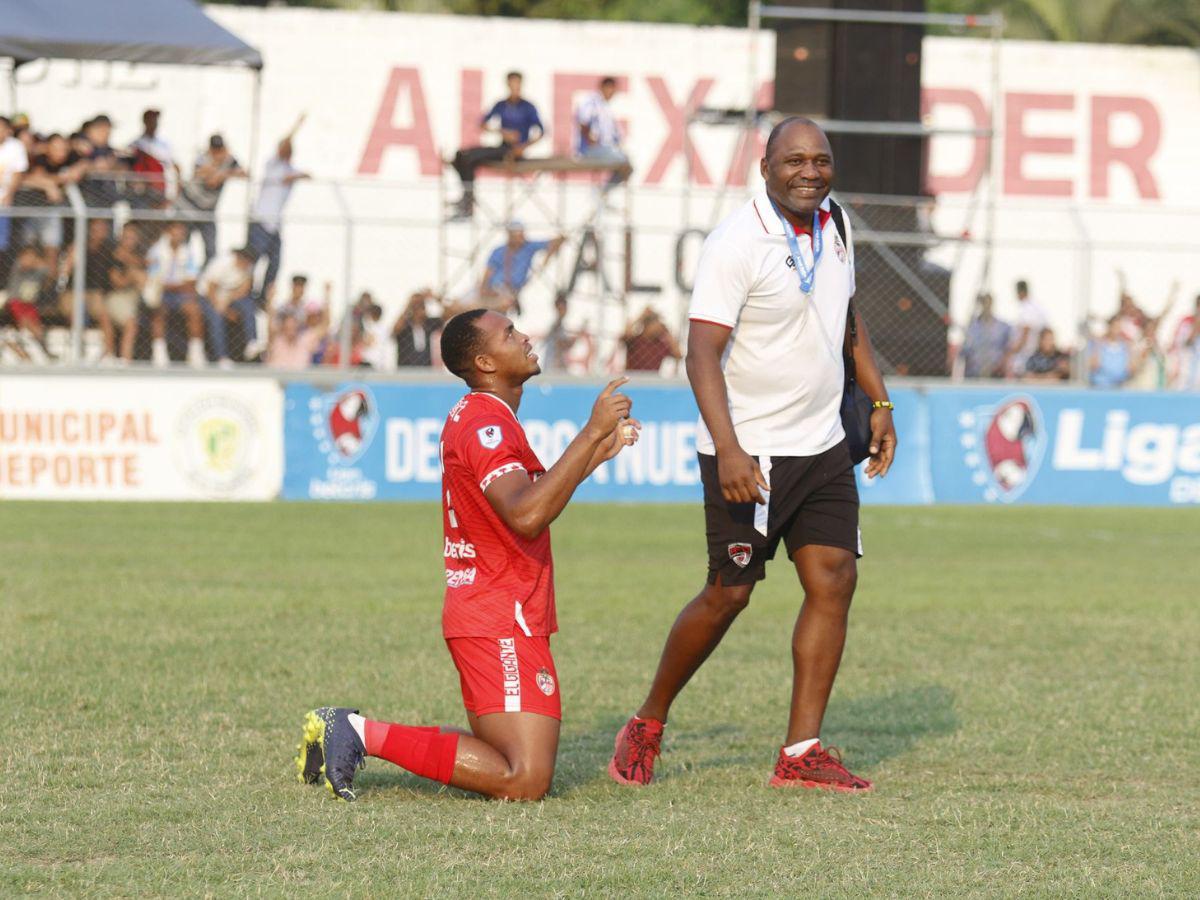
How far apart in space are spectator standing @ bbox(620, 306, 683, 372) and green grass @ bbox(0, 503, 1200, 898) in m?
5.31

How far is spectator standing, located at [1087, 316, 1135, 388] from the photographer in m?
19.5

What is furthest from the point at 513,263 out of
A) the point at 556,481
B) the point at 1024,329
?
the point at 556,481

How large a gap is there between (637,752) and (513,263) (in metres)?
13.0

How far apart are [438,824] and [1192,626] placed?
624 cm

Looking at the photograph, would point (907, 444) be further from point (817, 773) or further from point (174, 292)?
point (817, 773)

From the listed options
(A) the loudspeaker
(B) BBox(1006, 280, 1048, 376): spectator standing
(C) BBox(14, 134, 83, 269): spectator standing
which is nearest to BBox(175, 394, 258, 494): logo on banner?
(C) BBox(14, 134, 83, 269): spectator standing

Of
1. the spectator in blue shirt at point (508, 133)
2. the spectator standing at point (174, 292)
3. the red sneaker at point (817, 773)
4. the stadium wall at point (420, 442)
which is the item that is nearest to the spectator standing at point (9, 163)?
the spectator standing at point (174, 292)

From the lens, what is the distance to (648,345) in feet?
61.5

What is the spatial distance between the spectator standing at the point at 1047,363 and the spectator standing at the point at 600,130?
15.2ft

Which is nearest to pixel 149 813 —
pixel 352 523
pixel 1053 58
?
pixel 352 523

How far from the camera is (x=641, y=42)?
27.2 m

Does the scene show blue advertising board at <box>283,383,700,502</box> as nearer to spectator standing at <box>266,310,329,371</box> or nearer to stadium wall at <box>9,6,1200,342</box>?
spectator standing at <box>266,310,329,371</box>

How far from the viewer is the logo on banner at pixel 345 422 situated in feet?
57.4

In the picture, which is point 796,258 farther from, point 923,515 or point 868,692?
point 923,515
